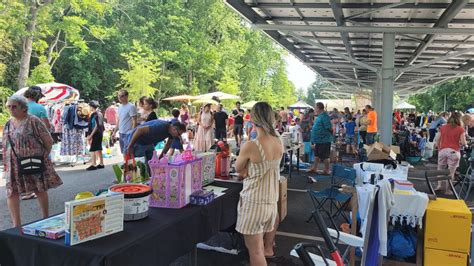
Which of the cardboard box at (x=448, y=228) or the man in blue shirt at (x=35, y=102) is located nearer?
the cardboard box at (x=448, y=228)

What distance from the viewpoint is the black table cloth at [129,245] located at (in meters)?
2.00

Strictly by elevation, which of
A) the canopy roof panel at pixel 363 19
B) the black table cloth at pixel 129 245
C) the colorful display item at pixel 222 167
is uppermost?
the canopy roof panel at pixel 363 19

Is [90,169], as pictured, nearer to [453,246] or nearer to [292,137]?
[292,137]

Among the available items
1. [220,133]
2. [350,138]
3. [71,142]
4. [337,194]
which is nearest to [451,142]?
[337,194]

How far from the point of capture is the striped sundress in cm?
290

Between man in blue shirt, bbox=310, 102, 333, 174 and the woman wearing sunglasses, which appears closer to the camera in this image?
the woman wearing sunglasses

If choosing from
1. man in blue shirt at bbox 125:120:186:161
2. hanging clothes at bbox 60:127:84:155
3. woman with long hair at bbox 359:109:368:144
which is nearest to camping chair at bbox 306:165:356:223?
man in blue shirt at bbox 125:120:186:161

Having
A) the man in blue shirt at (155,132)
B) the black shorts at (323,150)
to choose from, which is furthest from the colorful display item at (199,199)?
the black shorts at (323,150)

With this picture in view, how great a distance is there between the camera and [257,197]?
2916 mm

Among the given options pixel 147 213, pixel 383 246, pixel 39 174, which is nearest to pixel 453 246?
pixel 383 246

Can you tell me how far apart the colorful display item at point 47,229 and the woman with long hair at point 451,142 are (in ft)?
23.0

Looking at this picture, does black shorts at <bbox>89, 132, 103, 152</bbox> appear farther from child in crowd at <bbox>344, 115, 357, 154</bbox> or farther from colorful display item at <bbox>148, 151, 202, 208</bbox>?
child in crowd at <bbox>344, 115, 357, 154</bbox>

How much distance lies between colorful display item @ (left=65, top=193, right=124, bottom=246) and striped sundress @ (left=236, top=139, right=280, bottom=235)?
1.01 metres

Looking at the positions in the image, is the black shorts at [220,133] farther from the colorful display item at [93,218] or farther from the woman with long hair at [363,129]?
the colorful display item at [93,218]
